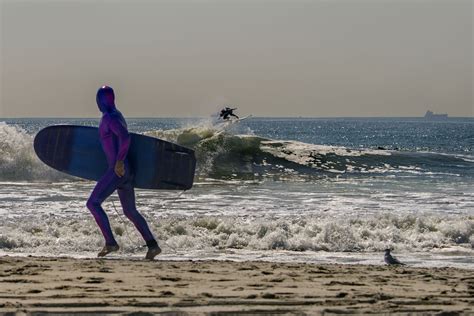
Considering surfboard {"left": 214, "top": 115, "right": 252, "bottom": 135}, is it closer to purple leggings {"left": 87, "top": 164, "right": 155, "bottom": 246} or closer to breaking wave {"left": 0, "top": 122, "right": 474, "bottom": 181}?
breaking wave {"left": 0, "top": 122, "right": 474, "bottom": 181}

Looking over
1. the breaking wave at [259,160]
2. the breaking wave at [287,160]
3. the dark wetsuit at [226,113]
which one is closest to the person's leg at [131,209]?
the breaking wave at [259,160]

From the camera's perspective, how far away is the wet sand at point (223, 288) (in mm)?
5855

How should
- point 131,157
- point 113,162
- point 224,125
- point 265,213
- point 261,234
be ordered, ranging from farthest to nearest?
point 224,125
point 265,213
point 261,234
point 131,157
point 113,162

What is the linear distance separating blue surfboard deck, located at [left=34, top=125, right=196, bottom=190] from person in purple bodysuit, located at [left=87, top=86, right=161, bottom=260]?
11.8 inches

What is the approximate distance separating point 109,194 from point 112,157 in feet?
1.32

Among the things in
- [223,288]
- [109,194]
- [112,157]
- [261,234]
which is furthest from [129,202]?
[261,234]

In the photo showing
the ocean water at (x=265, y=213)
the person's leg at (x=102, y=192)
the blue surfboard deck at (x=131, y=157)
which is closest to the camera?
the person's leg at (x=102, y=192)

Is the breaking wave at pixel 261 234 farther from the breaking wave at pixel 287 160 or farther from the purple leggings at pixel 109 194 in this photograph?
the breaking wave at pixel 287 160

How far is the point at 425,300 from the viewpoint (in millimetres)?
6266

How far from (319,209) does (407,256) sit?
210 inches

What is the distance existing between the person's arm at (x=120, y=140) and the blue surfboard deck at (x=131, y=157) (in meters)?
0.35

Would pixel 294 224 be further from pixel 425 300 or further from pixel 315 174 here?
pixel 315 174

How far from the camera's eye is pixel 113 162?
8.98 m

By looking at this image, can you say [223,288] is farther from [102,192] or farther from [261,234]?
[261,234]
